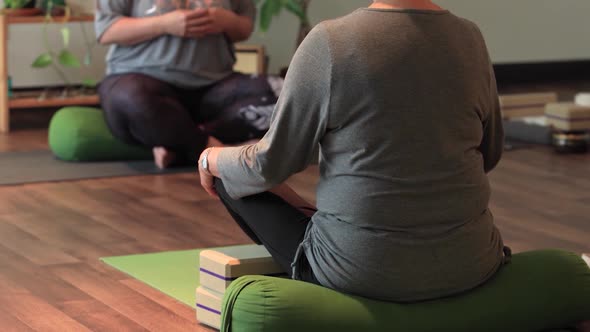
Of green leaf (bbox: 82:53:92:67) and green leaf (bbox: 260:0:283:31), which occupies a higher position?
green leaf (bbox: 260:0:283:31)

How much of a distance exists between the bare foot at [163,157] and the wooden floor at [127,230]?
5.1 inches

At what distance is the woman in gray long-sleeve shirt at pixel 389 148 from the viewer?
6.15 ft

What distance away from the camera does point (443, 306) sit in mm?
1993

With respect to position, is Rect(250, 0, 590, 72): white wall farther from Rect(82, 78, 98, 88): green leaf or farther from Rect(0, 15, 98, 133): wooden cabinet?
Rect(0, 15, 98, 133): wooden cabinet

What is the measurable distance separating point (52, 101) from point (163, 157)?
1.20 m

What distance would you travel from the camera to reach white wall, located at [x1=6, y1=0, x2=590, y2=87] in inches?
232

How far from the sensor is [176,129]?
12.8 feet

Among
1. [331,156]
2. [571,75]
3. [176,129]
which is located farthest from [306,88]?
[571,75]

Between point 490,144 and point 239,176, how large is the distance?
1.63 ft

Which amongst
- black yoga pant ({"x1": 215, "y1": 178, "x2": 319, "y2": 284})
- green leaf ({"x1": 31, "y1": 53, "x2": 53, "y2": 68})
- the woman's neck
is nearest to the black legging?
green leaf ({"x1": 31, "y1": 53, "x2": 53, "y2": 68})

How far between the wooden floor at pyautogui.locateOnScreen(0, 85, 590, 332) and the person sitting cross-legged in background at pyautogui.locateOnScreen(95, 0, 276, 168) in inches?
8.0

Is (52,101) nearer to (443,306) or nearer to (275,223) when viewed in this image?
(275,223)

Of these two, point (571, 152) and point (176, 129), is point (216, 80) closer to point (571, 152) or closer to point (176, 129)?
point (176, 129)

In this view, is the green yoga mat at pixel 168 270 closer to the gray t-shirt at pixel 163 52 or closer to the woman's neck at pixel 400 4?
the woman's neck at pixel 400 4
